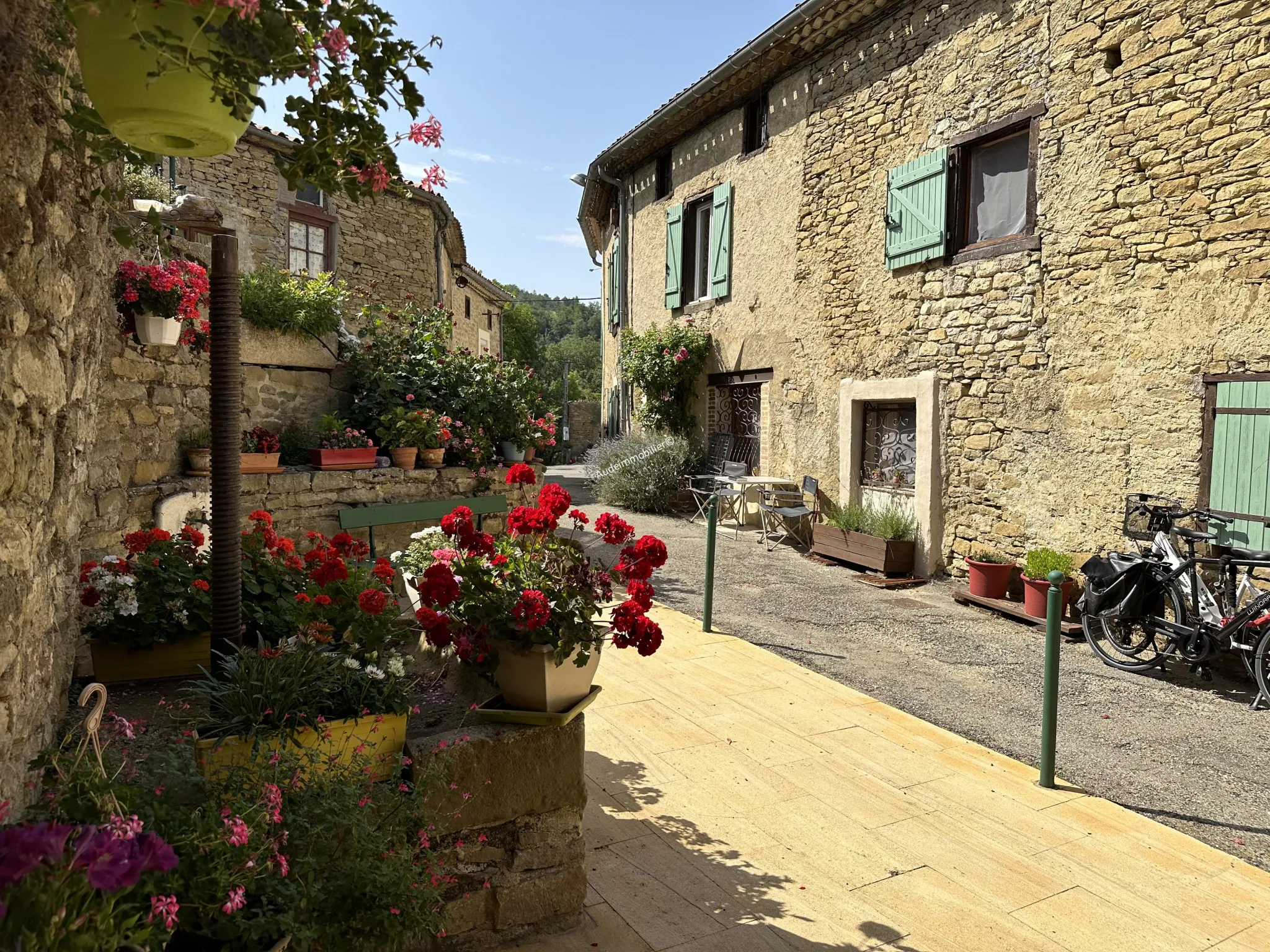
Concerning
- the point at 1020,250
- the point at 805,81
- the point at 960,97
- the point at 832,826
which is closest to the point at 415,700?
the point at 832,826

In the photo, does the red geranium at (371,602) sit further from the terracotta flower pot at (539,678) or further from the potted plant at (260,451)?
the potted plant at (260,451)

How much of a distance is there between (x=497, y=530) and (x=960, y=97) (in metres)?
5.71

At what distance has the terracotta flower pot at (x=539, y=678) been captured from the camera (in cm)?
224

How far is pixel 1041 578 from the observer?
629 centimetres

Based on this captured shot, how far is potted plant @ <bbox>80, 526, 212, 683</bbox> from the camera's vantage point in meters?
2.54

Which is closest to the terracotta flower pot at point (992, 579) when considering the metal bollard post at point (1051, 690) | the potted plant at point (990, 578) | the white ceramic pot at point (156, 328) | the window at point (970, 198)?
the potted plant at point (990, 578)

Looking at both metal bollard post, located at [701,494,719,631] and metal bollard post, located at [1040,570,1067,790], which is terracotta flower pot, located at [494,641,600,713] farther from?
metal bollard post, located at [701,494,719,631]

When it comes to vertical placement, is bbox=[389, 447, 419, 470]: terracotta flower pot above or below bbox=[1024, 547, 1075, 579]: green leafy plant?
above

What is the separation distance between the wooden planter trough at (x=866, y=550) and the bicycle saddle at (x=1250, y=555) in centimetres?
279

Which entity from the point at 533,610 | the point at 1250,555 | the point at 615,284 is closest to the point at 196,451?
the point at 533,610

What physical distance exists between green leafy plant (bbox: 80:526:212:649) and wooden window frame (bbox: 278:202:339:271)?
8.63 m

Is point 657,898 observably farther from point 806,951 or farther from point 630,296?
point 630,296

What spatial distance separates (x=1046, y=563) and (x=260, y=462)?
586 cm

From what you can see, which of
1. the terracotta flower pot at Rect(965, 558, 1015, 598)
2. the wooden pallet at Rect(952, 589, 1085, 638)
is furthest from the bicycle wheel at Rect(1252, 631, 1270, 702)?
the terracotta flower pot at Rect(965, 558, 1015, 598)
